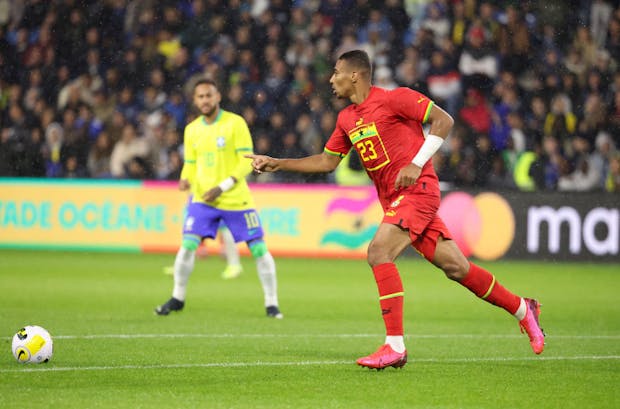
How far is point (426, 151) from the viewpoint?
26.2 ft

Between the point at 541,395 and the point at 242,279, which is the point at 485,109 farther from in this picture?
the point at 541,395

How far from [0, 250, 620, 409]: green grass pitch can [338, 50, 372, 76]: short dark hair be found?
6.73 feet

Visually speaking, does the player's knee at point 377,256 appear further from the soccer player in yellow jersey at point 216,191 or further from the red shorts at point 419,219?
the soccer player in yellow jersey at point 216,191

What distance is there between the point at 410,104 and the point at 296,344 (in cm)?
230

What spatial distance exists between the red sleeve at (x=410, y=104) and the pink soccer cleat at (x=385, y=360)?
1.56 metres

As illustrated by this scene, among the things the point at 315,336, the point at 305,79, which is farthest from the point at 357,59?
the point at 305,79

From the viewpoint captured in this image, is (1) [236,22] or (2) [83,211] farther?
(1) [236,22]

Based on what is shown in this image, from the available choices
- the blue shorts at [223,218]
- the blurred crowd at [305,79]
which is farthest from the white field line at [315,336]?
the blurred crowd at [305,79]

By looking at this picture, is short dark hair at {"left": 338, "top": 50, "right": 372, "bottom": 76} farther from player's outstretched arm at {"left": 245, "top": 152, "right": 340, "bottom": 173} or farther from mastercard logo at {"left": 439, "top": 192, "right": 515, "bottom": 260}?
mastercard logo at {"left": 439, "top": 192, "right": 515, "bottom": 260}

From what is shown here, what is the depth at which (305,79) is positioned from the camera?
2083 centimetres

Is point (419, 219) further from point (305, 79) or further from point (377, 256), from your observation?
point (305, 79)

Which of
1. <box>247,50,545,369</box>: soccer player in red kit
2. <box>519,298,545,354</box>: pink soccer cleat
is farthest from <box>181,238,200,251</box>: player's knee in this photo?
<box>519,298,545,354</box>: pink soccer cleat

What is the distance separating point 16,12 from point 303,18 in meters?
6.16

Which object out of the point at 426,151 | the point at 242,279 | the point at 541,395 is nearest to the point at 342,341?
the point at 426,151
